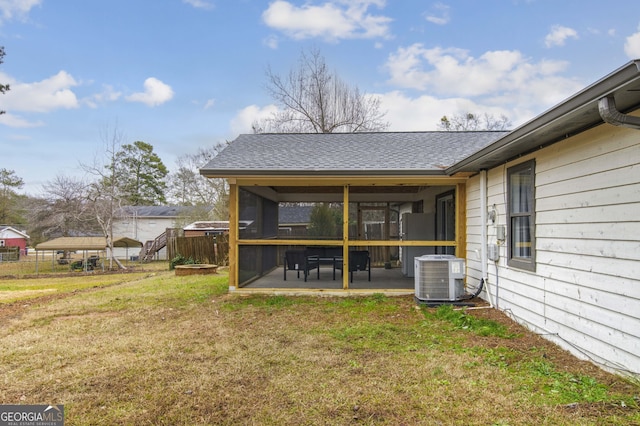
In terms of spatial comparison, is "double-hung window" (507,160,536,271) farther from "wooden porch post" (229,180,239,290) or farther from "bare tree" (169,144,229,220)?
"bare tree" (169,144,229,220)

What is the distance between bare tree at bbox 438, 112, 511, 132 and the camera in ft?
68.8

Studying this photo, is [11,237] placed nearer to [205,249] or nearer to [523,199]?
[205,249]

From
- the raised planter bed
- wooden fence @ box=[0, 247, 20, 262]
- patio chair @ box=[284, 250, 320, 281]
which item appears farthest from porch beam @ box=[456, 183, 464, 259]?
wooden fence @ box=[0, 247, 20, 262]

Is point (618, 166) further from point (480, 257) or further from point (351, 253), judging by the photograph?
point (351, 253)

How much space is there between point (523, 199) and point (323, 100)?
16528mm

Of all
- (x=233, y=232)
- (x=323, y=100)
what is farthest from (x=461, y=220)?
(x=323, y=100)

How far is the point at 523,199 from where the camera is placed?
4.71m

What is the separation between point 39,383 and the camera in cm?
307

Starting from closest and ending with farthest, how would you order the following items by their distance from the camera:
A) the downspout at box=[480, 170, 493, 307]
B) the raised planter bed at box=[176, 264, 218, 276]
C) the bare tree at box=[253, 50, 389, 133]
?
1. the downspout at box=[480, 170, 493, 307]
2. the raised planter bed at box=[176, 264, 218, 276]
3. the bare tree at box=[253, 50, 389, 133]

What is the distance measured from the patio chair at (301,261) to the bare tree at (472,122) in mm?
15688

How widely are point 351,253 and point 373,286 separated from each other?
30.7 inches

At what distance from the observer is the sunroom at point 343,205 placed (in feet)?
21.9

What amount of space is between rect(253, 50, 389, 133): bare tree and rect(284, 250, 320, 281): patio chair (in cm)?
1253

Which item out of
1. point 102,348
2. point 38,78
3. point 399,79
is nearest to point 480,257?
point 102,348
